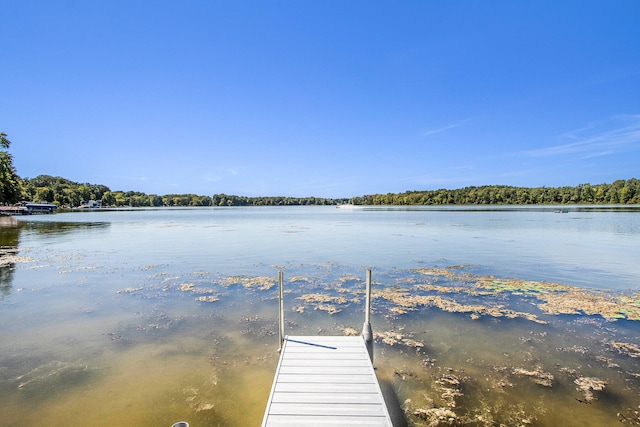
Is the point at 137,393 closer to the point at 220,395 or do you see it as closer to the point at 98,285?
the point at 220,395

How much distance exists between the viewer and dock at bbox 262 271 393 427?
438 cm

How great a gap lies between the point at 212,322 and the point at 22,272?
13.3m

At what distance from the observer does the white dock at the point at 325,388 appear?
438 centimetres

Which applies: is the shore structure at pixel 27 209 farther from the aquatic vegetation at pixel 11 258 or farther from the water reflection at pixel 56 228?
the aquatic vegetation at pixel 11 258

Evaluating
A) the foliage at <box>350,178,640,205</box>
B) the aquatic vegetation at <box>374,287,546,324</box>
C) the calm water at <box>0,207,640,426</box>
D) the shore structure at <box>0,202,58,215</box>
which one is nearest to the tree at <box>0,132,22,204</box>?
the shore structure at <box>0,202,58,215</box>

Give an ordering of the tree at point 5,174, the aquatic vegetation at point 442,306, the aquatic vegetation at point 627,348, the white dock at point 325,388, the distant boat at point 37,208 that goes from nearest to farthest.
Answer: the white dock at point 325,388
the aquatic vegetation at point 627,348
the aquatic vegetation at point 442,306
the tree at point 5,174
the distant boat at point 37,208

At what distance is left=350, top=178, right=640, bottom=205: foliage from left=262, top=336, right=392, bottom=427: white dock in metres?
181

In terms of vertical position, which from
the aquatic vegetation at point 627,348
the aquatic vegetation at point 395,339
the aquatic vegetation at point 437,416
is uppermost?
the aquatic vegetation at point 395,339

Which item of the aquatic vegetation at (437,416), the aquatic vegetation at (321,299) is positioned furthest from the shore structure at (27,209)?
the aquatic vegetation at (437,416)

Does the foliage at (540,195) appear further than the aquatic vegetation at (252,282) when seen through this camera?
Yes

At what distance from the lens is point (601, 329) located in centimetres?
896

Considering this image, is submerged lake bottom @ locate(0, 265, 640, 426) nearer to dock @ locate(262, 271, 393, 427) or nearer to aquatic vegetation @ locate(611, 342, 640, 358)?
aquatic vegetation @ locate(611, 342, 640, 358)

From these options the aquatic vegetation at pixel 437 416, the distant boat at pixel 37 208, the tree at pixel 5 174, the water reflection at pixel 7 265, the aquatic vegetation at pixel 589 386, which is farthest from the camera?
the distant boat at pixel 37 208

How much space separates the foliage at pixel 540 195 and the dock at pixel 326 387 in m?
181
